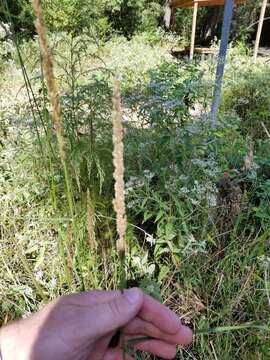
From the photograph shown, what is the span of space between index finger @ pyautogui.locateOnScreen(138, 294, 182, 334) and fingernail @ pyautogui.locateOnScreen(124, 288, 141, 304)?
6cm

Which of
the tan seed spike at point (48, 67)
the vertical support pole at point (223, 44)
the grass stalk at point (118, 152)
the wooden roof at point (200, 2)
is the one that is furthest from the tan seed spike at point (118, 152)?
the wooden roof at point (200, 2)

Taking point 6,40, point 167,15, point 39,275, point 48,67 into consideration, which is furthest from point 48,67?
point 167,15

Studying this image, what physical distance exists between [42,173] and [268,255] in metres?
1.11

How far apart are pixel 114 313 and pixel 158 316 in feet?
0.54

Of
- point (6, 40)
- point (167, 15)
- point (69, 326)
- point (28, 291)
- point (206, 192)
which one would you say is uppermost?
point (6, 40)

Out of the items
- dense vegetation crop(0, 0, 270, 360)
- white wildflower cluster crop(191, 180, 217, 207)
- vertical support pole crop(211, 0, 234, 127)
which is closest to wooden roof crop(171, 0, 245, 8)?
vertical support pole crop(211, 0, 234, 127)

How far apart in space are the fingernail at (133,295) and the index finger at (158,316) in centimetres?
6

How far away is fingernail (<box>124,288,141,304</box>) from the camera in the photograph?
0.87 metres

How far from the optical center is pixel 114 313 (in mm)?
852

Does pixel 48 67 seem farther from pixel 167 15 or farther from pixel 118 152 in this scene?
pixel 167 15

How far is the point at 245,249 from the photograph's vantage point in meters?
1.56

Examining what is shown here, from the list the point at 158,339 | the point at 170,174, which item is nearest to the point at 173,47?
the point at 170,174

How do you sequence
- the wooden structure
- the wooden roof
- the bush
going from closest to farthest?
1. the bush
2. the wooden structure
3. the wooden roof

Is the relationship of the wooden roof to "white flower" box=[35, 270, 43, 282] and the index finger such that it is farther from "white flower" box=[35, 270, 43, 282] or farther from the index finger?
the index finger
